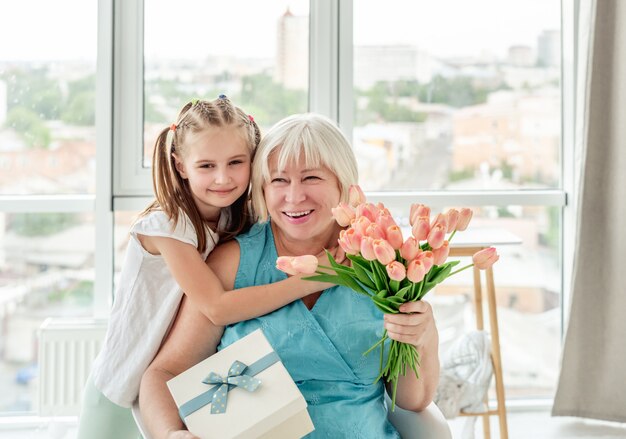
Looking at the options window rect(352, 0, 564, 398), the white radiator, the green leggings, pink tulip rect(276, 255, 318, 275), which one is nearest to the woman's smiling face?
pink tulip rect(276, 255, 318, 275)

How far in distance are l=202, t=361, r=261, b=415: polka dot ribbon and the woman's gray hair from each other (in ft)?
1.50

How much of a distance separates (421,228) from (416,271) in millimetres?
81

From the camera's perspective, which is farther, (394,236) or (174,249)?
(174,249)

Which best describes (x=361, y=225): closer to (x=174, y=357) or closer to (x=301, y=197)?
(x=301, y=197)

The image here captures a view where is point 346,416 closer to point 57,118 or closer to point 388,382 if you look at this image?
point 388,382

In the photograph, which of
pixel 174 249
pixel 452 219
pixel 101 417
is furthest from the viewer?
pixel 101 417

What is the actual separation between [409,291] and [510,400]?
214 cm

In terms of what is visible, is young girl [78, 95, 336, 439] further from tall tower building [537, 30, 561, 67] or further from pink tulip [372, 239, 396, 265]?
tall tower building [537, 30, 561, 67]

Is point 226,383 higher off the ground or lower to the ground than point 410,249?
lower

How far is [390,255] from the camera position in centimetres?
132

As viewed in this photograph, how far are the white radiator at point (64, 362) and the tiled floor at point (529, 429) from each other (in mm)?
174

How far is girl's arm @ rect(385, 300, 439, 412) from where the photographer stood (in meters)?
1.50

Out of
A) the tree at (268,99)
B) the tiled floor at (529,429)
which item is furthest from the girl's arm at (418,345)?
the tree at (268,99)

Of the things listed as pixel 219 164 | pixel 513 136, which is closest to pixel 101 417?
pixel 219 164
